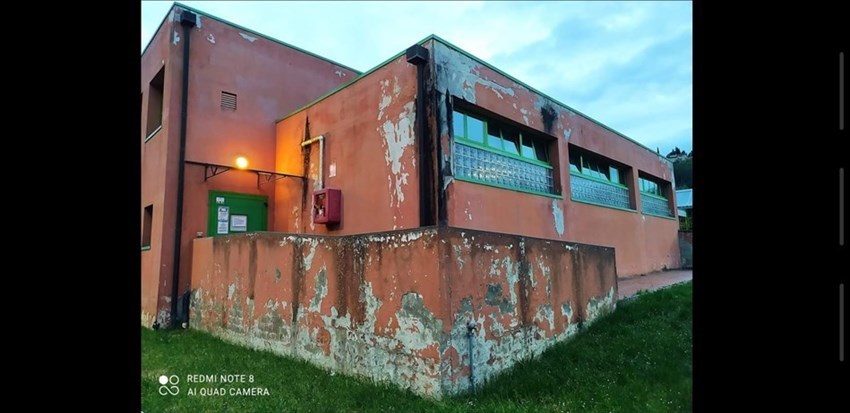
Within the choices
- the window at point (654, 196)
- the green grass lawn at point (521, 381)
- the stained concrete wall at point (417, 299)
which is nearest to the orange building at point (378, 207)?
the stained concrete wall at point (417, 299)

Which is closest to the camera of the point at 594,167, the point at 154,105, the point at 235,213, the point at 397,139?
the point at 397,139

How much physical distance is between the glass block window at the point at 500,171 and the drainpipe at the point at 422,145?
484 millimetres

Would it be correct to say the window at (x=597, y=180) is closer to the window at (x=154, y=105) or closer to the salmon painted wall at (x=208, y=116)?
the salmon painted wall at (x=208, y=116)

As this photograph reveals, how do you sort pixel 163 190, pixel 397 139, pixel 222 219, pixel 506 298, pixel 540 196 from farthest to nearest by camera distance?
pixel 222 219
pixel 540 196
pixel 163 190
pixel 397 139
pixel 506 298

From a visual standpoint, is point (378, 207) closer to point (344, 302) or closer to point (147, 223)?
point (344, 302)

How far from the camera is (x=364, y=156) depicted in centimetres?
686

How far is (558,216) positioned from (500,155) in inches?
67.4

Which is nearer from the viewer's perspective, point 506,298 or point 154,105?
point 506,298

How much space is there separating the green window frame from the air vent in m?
4.46

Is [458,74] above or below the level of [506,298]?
above

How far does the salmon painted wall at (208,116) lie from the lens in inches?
299

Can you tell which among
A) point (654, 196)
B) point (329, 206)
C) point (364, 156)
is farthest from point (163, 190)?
point (654, 196)

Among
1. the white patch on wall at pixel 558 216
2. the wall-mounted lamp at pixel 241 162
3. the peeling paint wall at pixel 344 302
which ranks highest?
the wall-mounted lamp at pixel 241 162
